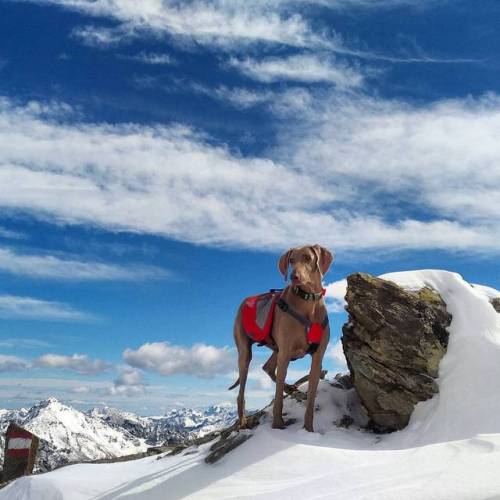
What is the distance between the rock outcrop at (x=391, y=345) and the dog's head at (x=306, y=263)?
1832 millimetres

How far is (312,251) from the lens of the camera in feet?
33.3

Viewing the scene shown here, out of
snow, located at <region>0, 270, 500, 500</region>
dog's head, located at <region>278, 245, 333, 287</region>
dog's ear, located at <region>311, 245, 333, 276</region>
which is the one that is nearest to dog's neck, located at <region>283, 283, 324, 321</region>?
dog's head, located at <region>278, 245, 333, 287</region>

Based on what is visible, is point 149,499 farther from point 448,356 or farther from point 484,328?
point 484,328

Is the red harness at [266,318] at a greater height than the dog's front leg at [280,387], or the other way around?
the red harness at [266,318]

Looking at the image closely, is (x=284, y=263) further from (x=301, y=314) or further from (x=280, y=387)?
(x=280, y=387)

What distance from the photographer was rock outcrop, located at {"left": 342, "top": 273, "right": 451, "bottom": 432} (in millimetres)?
10891

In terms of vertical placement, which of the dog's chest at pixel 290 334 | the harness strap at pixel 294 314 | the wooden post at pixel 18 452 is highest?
the harness strap at pixel 294 314

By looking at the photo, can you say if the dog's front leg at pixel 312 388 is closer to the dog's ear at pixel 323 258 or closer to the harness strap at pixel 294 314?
the harness strap at pixel 294 314

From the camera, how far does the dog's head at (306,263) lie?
9969 mm

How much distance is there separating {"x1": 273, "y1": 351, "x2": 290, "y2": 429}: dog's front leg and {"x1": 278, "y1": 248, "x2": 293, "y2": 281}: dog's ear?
1.55 meters

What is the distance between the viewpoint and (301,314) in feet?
34.4

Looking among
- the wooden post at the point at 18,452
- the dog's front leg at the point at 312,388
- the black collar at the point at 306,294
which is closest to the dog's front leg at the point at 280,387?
the dog's front leg at the point at 312,388

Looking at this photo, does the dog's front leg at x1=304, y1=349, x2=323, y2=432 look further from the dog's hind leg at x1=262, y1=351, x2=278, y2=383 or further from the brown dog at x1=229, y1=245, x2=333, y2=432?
the dog's hind leg at x1=262, y1=351, x2=278, y2=383

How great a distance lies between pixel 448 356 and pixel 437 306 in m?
1.19
